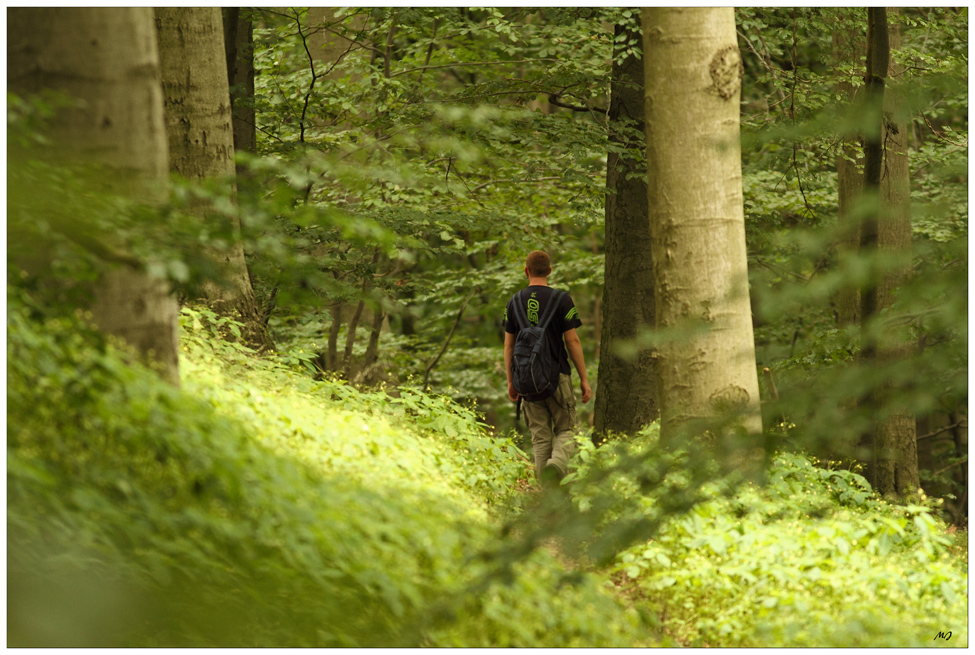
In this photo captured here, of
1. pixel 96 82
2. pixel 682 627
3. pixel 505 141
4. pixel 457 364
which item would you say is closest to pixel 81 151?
pixel 96 82

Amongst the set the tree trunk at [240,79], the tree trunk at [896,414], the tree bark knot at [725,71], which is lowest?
the tree trunk at [896,414]

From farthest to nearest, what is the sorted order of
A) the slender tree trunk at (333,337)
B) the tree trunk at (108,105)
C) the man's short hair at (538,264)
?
1. the slender tree trunk at (333,337)
2. the man's short hair at (538,264)
3. the tree trunk at (108,105)

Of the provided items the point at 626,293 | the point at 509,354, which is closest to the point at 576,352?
the point at 509,354

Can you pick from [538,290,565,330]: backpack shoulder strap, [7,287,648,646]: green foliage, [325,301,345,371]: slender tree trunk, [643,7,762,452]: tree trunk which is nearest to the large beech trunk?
[643,7,762,452]: tree trunk

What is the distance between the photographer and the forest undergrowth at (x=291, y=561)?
2760mm

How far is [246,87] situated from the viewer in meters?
9.00

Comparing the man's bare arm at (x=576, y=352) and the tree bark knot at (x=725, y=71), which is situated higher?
the tree bark knot at (x=725, y=71)

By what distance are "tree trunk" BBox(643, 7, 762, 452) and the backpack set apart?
142cm

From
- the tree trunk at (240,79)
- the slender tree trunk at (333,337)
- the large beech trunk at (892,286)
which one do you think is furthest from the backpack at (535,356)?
the slender tree trunk at (333,337)

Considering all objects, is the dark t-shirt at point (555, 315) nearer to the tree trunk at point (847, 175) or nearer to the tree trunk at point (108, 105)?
the tree trunk at point (108, 105)

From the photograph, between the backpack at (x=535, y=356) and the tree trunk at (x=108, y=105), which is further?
the backpack at (x=535, y=356)

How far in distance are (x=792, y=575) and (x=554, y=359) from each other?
9.22ft

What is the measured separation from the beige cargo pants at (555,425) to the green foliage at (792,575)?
1.69 meters

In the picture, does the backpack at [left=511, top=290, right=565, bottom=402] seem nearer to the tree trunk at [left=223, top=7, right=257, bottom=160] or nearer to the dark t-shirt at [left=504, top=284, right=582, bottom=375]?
the dark t-shirt at [left=504, top=284, right=582, bottom=375]
